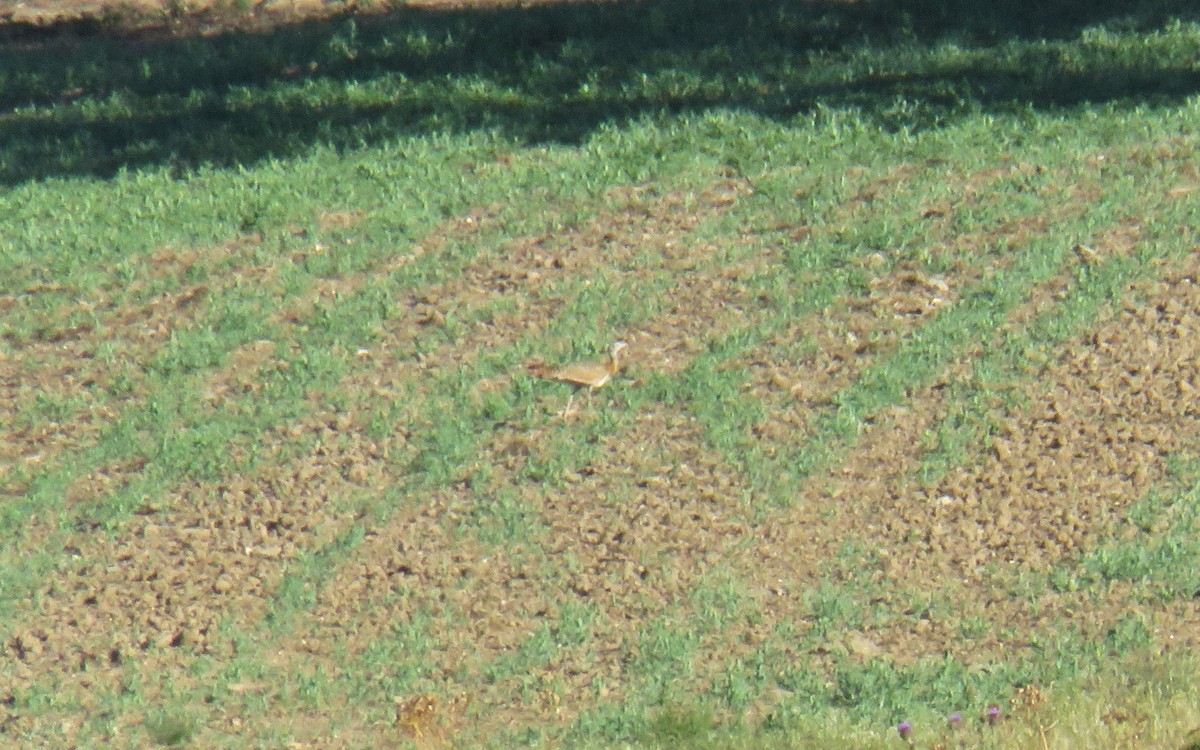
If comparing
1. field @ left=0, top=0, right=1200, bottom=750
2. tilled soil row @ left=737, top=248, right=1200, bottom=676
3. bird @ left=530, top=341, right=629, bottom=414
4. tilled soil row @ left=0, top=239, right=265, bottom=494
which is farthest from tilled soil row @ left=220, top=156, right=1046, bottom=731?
tilled soil row @ left=0, top=239, right=265, bottom=494

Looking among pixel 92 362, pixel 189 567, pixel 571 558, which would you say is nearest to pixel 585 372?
pixel 571 558

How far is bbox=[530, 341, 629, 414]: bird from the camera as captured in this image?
688cm

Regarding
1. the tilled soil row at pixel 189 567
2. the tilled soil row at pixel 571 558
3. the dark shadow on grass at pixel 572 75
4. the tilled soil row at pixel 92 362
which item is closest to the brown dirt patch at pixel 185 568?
the tilled soil row at pixel 189 567

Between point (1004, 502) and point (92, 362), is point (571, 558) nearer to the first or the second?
point (1004, 502)

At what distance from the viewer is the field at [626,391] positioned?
5367mm

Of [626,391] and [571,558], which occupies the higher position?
[626,391]

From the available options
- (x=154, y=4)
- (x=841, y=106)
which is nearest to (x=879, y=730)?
(x=841, y=106)

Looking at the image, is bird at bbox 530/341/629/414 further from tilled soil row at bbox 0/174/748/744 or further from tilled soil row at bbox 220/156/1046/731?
tilled soil row at bbox 0/174/748/744

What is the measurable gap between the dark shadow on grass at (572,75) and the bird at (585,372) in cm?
237

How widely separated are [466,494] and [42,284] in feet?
9.91

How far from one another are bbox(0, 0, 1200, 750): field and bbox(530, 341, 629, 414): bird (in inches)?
3.6

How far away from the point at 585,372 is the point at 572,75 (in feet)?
11.1

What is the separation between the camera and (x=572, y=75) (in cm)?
984

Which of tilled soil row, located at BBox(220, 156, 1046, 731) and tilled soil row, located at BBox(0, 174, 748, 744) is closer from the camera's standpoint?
tilled soil row, located at BBox(220, 156, 1046, 731)
